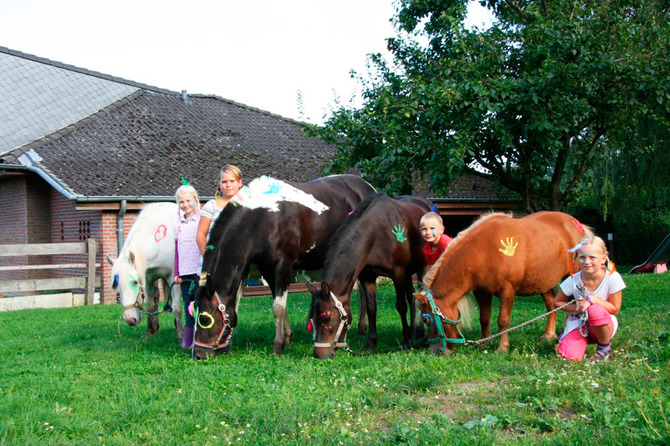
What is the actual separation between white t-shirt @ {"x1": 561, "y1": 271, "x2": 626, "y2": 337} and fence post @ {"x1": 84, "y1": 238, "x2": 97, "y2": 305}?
41.0ft

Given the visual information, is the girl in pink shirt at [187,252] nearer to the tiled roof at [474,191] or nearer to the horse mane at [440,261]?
the horse mane at [440,261]

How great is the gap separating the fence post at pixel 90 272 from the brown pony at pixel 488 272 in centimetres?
1136

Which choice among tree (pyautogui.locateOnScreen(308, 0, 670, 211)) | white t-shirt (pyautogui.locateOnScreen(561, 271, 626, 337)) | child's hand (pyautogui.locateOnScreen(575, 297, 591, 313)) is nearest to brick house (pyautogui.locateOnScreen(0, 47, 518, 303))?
tree (pyautogui.locateOnScreen(308, 0, 670, 211))

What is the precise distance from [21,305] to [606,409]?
14.2 metres

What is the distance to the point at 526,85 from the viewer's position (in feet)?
38.4

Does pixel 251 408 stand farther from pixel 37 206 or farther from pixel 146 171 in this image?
pixel 37 206

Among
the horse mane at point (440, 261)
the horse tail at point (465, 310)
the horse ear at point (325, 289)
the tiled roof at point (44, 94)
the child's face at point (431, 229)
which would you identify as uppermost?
the tiled roof at point (44, 94)

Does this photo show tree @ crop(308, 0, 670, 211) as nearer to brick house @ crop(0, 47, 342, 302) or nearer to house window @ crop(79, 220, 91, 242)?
brick house @ crop(0, 47, 342, 302)

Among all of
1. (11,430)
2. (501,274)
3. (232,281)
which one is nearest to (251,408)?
(11,430)

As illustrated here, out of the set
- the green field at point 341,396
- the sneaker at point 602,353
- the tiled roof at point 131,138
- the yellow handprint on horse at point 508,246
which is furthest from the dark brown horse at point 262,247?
the tiled roof at point 131,138

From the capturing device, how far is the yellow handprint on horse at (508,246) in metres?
6.36

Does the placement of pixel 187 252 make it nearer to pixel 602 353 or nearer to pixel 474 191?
pixel 602 353

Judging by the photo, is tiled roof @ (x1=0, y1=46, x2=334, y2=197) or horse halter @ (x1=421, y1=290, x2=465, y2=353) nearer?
horse halter @ (x1=421, y1=290, x2=465, y2=353)

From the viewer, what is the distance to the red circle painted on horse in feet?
27.7
